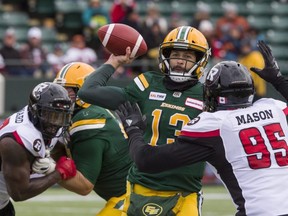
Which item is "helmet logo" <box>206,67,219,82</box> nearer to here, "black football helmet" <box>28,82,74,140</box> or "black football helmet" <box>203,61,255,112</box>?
"black football helmet" <box>203,61,255,112</box>

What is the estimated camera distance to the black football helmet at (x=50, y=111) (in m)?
5.09

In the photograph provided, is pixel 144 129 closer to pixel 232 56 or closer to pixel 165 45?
pixel 165 45

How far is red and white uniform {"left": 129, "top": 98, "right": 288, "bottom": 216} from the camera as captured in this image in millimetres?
Result: 4262

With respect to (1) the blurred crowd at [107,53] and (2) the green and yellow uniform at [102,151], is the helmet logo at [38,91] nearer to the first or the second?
(2) the green and yellow uniform at [102,151]

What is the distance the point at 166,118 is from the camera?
500cm

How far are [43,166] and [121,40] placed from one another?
36.9 inches

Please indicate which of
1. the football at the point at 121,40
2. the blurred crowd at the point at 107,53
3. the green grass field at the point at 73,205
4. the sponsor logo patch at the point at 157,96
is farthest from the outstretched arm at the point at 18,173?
the blurred crowd at the point at 107,53

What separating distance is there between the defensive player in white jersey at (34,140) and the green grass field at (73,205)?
3873 mm

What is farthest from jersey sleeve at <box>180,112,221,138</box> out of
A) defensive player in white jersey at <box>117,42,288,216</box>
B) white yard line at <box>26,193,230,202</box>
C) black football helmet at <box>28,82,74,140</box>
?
white yard line at <box>26,193,230,202</box>

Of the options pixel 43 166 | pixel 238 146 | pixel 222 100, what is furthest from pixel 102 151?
pixel 238 146

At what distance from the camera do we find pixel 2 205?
5.54 meters

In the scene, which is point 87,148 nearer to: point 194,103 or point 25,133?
point 25,133

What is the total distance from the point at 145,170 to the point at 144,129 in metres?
0.49

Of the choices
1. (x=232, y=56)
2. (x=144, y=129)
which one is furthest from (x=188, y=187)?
(x=232, y=56)
